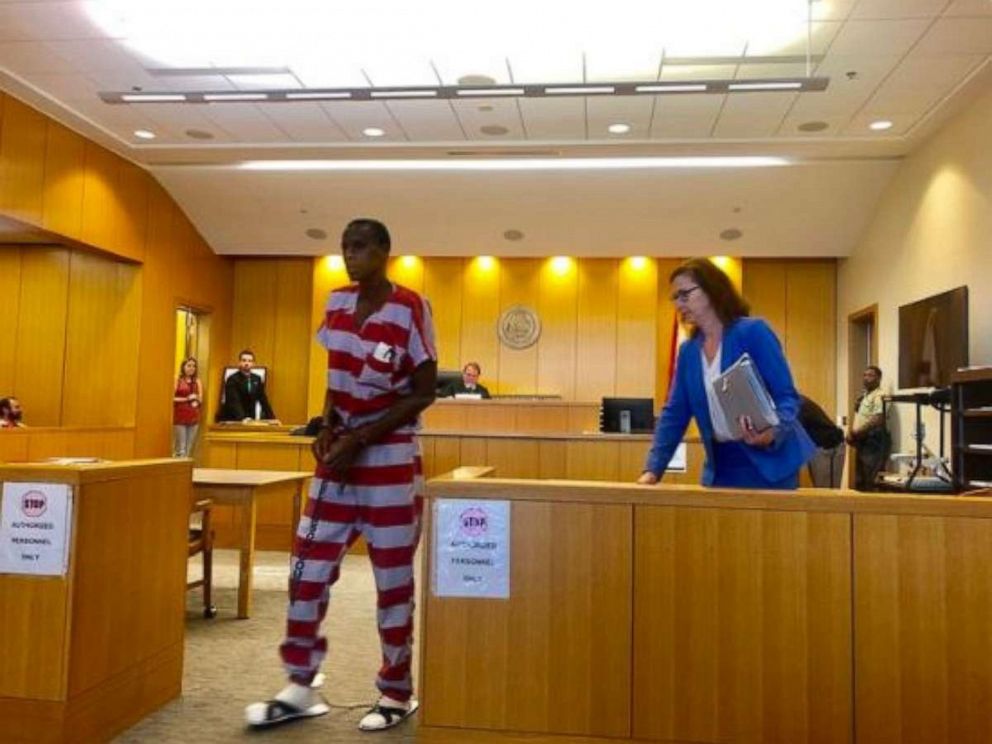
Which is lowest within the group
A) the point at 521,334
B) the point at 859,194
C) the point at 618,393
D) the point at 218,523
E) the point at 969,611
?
the point at 218,523

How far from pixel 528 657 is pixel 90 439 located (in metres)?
6.68

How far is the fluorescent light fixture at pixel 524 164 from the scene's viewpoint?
25.5ft

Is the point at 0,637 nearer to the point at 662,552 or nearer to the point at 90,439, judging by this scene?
the point at 662,552

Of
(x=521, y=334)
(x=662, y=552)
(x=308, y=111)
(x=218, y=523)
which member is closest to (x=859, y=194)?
(x=521, y=334)

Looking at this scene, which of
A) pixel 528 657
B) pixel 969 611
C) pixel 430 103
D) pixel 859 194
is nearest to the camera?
pixel 969 611

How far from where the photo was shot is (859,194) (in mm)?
8273

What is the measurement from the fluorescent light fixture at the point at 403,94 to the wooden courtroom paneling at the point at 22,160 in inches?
126

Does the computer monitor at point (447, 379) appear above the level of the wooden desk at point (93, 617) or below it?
above

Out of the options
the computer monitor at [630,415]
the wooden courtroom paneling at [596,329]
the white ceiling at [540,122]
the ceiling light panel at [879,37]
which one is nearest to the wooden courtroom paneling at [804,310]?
the white ceiling at [540,122]

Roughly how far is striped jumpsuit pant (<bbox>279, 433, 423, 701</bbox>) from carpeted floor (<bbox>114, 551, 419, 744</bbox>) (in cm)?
21

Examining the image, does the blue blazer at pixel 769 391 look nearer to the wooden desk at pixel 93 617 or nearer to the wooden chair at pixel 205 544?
the wooden desk at pixel 93 617

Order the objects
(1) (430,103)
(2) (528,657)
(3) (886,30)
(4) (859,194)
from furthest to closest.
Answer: (4) (859,194) → (1) (430,103) → (3) (886,30) → (2) (528,657)

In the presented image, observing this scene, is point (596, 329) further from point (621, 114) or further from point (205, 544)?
point (205, 544)

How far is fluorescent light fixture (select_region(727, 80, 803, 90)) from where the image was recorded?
5.04m
